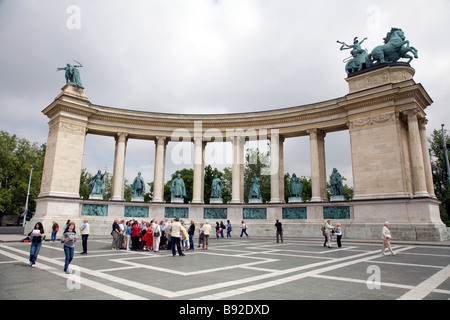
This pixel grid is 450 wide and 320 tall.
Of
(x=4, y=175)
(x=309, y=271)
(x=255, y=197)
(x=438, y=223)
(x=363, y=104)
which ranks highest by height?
(x=363, y=104)

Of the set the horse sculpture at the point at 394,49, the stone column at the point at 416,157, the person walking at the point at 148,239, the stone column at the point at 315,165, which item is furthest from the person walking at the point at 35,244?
the horse sculpture at the point at 394,49

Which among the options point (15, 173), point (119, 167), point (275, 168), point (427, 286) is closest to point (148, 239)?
point (427, 286)

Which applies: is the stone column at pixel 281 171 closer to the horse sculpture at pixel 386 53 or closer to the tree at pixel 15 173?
the horse sculpture at pixel 386 53

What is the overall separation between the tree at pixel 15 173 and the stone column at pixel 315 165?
→ 159ft

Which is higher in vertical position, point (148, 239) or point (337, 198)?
point (337, 198)

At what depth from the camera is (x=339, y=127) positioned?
29781 mm

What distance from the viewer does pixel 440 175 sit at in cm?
4741

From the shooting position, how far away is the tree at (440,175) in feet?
142

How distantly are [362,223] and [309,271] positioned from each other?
677 inches

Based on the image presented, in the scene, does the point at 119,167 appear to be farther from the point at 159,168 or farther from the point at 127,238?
the point at 127,238

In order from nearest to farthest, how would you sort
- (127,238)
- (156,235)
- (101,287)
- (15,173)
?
(101,287) < (156,235) < (127,238) < (15,173)

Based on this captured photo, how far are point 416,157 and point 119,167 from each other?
28076 millimetres
